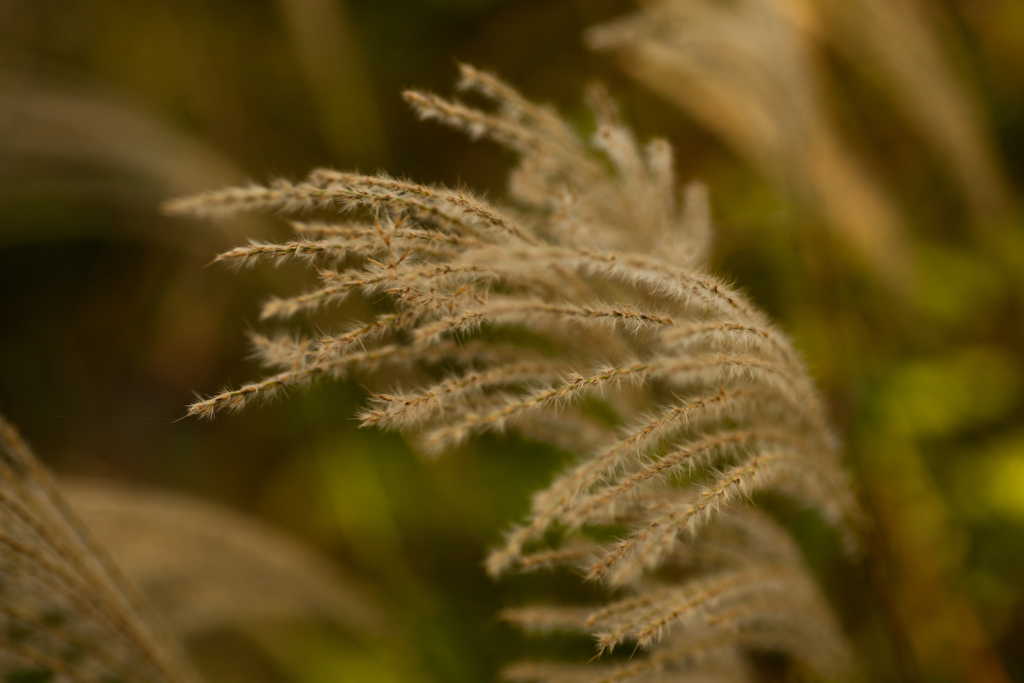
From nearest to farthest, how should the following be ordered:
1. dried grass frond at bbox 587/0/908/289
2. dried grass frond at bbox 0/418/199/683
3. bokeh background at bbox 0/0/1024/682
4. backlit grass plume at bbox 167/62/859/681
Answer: backlit grass plume at bbox 167/62/859/681 → dried grass frond at bbox 0/418/199/683 → dried grass frond at bbox 587/0/908/289 → bokeh background at bbox 0/0/1024/682

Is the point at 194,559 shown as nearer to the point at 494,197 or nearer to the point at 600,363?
the point at 600,363

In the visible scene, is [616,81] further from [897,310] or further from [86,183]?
[86,183]

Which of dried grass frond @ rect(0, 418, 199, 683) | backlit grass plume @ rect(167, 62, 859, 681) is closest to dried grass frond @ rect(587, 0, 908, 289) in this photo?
backlit grass plume @ rect(167, 62, 859, 681)

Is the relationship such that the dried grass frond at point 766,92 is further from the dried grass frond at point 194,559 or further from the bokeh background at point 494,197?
the dried grass frond at point 194,559

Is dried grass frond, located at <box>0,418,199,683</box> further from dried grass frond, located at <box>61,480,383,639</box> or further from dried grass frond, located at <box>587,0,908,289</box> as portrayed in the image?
dried grass frond, located at <box>587,0,908,289</box>

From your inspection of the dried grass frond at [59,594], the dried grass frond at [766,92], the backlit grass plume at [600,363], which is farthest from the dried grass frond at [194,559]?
the dried grass frond at [766,92]

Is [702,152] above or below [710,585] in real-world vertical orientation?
above

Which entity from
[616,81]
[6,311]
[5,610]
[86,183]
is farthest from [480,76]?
[6,311]
